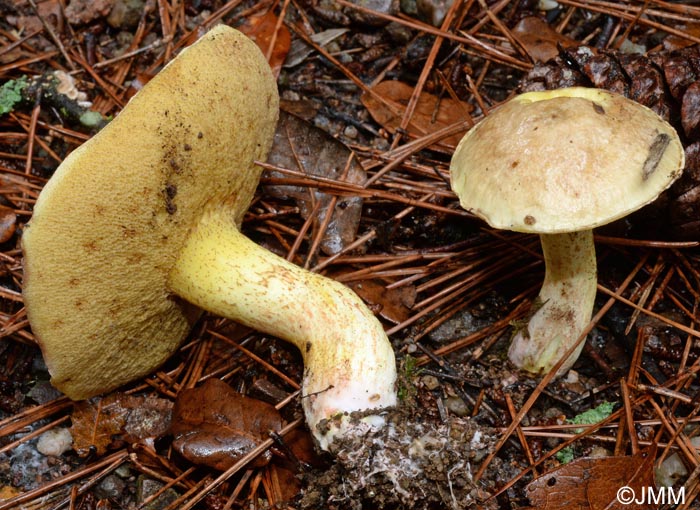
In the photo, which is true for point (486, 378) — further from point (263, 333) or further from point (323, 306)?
point (263, 333)

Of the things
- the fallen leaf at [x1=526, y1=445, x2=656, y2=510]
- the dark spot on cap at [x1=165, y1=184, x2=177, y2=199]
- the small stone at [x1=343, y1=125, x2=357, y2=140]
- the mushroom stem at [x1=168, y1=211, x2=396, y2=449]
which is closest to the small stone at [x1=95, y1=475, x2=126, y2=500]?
the mushroom stem at [x1=168, y1=211, x2=396, y2=449]

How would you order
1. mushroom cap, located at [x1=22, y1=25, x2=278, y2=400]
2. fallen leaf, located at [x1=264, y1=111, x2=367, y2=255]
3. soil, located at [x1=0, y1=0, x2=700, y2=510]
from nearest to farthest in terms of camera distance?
mushroom cap, located at [x1=22, y1=25, x2=278, y2=400], soil, located at [x1=0, y1=0, x2=700, y2=510], fallen leaf, located at [x1=264, y1=111, x2=367, y2=255]

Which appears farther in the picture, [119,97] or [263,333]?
[119,97]

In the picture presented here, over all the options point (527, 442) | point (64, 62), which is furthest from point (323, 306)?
point (64, 62)

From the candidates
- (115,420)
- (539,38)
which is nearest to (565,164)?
(539,38)

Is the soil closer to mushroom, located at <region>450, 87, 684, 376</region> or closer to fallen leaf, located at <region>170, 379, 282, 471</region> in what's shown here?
fallen leaf, located at <region>170, 379, 282, 471</region>

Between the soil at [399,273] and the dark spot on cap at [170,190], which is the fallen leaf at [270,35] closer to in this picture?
the soil at [399,273]
